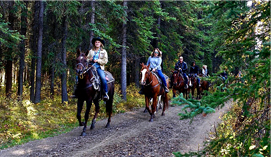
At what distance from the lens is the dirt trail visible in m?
6.67

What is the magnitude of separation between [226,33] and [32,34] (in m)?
16.9

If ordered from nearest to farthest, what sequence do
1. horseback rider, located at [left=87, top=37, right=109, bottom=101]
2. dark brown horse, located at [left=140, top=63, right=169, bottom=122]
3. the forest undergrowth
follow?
the forest undergrowth, horseback rider, located at [left=87, top=37, right=109, bottom=101], dark brown horse, located at [left=140, top=63, right=169, bottom=122]

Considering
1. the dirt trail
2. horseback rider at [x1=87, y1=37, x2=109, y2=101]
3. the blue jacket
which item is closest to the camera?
the dirt trail

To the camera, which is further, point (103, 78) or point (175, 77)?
point (175, 77)

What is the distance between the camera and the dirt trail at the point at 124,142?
6.67m

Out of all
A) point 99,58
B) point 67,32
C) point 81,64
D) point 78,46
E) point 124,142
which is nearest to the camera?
point 124,142

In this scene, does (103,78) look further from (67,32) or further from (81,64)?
(67,32)

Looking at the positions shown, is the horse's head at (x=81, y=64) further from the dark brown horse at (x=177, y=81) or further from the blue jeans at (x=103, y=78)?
the dark brown horse at (x=177, y=81)

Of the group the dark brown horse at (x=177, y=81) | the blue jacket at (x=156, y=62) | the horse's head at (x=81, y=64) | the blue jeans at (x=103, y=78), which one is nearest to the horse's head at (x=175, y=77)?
the dark brown horse at (x=177, y=81)

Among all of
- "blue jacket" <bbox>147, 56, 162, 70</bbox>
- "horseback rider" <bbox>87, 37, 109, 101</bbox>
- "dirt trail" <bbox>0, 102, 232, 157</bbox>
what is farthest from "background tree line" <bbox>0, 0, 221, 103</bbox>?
"dirt trail" <bbox>0, 102, 232, 157</bbox>

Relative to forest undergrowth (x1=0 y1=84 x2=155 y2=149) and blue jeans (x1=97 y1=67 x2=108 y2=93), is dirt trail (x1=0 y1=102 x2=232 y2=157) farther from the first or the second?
blue jeans (x1=97 y1=67 x2=108 y2=93)

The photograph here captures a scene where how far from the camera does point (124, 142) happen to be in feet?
24.6

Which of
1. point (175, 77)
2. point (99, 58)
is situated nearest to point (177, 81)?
point (175, 77)

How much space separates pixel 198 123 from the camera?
35.4 feet
